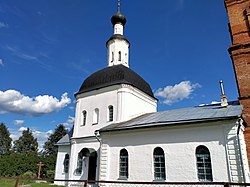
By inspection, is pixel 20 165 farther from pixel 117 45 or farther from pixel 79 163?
pixel 117 45

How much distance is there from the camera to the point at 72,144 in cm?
1565

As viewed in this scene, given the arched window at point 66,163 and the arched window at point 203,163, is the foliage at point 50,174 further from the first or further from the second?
the arched window at point 203,163

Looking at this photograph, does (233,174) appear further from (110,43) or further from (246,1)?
(110,43)

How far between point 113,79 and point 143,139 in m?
5.84

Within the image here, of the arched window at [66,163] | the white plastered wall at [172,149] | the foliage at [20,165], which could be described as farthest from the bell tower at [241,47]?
the foliage at [20,165]

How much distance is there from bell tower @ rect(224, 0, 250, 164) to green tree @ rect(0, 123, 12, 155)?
168 ft

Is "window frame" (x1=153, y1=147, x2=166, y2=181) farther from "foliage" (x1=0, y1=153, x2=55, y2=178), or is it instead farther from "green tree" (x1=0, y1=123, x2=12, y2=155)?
"green tree" (x1=0, y1=123, x2=12, y2=155)

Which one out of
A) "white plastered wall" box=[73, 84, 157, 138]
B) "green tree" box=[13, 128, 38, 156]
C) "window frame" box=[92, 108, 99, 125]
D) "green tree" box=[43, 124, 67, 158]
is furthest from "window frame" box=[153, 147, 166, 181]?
"green tree" box=[13, 128, 38, 156]

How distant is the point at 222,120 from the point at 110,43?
1397 cm

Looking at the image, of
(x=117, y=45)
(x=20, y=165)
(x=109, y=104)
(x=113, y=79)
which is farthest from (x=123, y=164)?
(x=20, y=165)

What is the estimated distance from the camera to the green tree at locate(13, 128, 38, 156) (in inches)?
1920

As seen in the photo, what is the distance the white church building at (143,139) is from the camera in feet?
30.5

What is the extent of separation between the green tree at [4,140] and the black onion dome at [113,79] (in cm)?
4203

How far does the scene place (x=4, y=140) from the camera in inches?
1966
